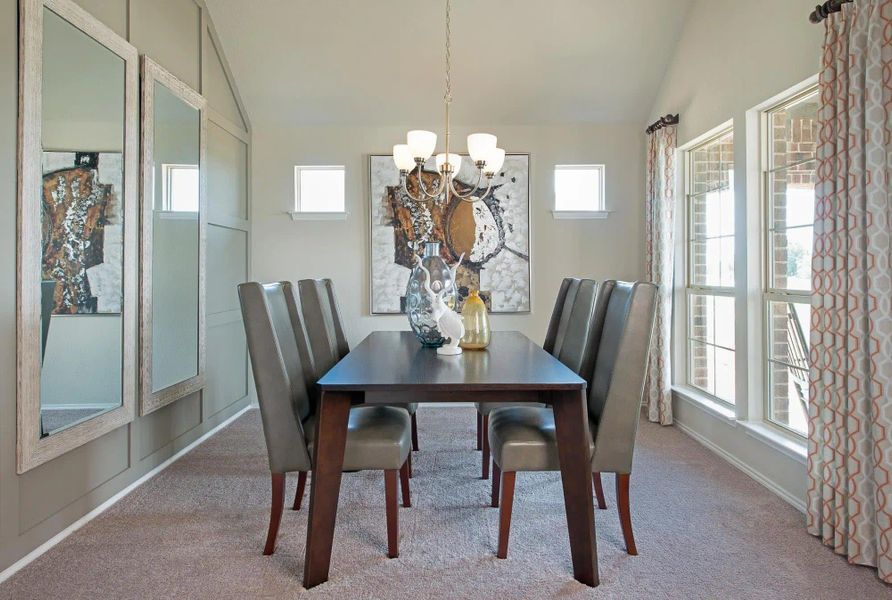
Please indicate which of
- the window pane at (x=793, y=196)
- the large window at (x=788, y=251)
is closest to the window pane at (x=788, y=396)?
the large window at (x=788, y=251)

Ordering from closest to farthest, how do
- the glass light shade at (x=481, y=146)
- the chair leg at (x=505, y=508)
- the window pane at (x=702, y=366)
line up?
the chair leg at (x=505, y=508), the glass light shade at (x=481, y=146), the window pane at (x=702, y=366)

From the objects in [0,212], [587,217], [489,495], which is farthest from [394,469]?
[587,217]

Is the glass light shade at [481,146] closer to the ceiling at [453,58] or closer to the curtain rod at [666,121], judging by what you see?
the ceiling at [453,58]

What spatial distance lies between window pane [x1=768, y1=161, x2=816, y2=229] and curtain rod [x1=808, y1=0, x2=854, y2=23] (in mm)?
702

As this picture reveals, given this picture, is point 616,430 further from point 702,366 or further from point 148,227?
point 148,227

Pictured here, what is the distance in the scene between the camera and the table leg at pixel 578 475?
5.84 feet

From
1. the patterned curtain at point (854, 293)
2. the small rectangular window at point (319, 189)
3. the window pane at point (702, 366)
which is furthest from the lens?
the small rectangular window at point (319, 189)

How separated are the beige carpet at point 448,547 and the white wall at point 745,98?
23 centimetres

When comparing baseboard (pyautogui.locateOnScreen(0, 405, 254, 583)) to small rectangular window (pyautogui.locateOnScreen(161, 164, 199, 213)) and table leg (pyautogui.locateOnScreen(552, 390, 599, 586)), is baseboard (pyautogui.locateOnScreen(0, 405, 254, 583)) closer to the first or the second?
small rectangular window (pyautogui.locateOnScreen(161, 164, 199, 213))

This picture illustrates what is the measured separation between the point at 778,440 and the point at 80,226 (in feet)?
11.8

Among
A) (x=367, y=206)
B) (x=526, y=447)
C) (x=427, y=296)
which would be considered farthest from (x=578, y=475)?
(x=367, y=206)

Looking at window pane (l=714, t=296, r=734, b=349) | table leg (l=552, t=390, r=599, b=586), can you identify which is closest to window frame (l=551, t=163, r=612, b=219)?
window pane (l=714, t=296, r=734, b=349)

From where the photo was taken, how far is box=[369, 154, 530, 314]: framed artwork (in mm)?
4289

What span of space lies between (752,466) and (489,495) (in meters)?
1.52
